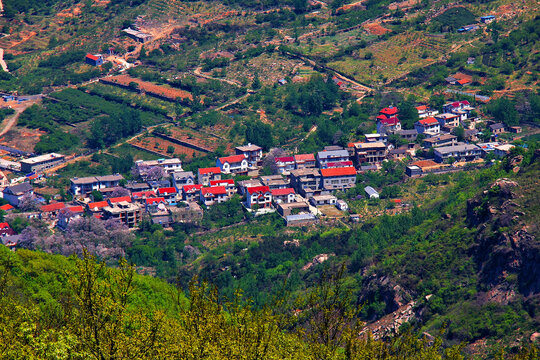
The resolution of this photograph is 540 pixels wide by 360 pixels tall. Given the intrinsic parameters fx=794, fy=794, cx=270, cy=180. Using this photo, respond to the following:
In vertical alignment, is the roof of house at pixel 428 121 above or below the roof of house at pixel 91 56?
above

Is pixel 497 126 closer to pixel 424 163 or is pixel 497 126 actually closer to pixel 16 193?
pixel 424 163

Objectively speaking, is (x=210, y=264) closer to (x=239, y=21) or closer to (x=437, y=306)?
(x=437, y=306)

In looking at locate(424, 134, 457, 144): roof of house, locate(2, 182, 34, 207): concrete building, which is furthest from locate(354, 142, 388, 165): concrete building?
locate(2, 182, 34, 207): concrete building

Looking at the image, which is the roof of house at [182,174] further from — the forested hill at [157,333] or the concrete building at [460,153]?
the forested hill at [157,333]

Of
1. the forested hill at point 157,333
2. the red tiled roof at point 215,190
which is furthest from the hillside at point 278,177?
the red tiled roof at point 215,190

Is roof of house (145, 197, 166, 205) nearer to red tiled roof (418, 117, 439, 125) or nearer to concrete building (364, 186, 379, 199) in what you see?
concrete building (364, 186, 379, 199)

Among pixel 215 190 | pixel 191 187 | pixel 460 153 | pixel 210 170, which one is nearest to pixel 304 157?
pixel 210 170
